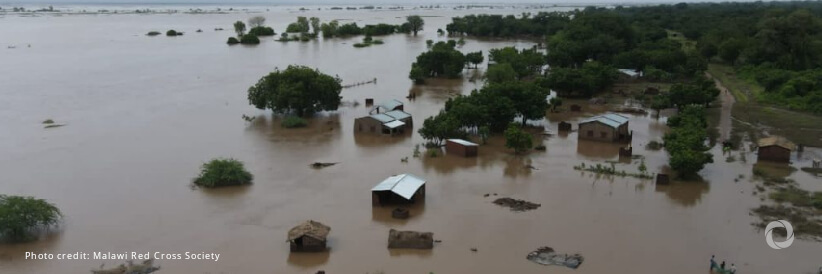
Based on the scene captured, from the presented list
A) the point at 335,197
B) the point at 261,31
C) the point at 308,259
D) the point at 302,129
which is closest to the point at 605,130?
the point at 335,197

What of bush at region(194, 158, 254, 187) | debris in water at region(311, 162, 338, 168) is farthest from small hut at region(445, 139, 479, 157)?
bush at region(194, 158, 254, 187)

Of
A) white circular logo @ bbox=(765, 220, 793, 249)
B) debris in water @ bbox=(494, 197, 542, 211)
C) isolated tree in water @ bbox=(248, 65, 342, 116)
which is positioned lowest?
white circular logo @ bbox=(765, 220, 793, 249)

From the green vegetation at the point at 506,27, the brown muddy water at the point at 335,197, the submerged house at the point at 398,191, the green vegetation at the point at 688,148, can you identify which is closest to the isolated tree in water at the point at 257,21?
the green vegetation at the point at 506,27

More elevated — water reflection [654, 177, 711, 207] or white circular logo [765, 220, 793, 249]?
water reflection [654, 177, 711, 207]

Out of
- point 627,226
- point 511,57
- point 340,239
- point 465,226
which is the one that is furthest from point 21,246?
point 511,57

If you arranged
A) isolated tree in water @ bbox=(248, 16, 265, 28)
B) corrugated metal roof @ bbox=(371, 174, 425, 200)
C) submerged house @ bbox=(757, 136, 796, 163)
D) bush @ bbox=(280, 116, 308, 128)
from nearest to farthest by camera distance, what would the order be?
corrugated metal roof @ bbox=(371, 174, 425, 200)
submerged house @ bbox=(757, 136, 796, 163)
bush @ bbox=(280, 116, 308, 128)
isolated tree in water @ bbox=(248, 16, 265, 28)

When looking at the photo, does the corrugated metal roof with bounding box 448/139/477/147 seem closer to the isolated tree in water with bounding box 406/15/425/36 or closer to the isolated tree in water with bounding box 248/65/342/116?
the isolated tree in water with bounding box 248/65/342/116

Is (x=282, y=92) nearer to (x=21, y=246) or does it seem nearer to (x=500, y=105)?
(x=500, y=105)
